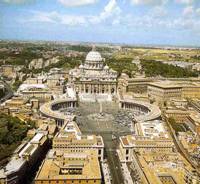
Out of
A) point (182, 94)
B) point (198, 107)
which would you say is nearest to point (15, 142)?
point (198, 107)

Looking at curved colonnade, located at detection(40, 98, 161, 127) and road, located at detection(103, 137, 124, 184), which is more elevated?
curved colonnade, located at detection(40, 98, 161, 127)

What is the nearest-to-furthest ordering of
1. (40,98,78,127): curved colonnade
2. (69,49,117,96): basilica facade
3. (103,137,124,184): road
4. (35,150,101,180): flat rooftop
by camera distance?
(35,150,101,180): flat rooftop
(103,137,124,184): road
(40,98,78,127): curved colonnade
(69,49,117,96): basilica facade

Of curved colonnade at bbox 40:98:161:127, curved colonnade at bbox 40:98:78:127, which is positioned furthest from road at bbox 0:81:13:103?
curved colonnade at bbox 40:98:161:127

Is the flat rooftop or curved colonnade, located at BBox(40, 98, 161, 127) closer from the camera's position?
the flat rooftop

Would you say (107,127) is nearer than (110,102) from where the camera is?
Yes

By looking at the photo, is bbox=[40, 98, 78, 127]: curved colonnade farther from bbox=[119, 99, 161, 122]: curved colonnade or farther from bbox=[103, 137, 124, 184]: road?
bbox=[103, 137, 124, 184]: road

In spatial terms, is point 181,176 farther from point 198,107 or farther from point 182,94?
point 182,94

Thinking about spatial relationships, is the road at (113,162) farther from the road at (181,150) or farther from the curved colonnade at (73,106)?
the curved colonnade at (73,106)
